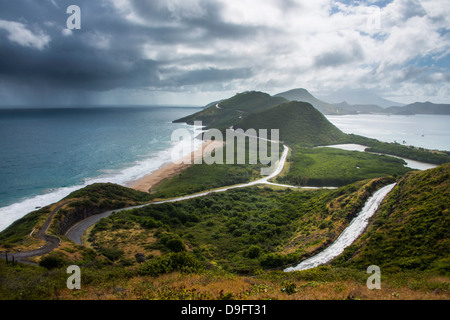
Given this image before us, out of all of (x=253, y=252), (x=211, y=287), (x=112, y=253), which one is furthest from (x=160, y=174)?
(x=211, y=287)

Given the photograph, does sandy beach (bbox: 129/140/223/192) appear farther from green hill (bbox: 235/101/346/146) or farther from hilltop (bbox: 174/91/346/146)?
hilltop (bbox: 174/91/346/146)

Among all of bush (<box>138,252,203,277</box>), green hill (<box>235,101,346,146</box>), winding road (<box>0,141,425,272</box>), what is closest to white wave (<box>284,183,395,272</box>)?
winding road (<box>0,141,425,272</box>)

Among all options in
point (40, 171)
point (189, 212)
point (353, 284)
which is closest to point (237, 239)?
point (189, 212)

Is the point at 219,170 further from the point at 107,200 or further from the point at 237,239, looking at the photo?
the point at 237,239

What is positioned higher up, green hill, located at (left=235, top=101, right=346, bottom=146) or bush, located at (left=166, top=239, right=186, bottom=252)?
green hill, located at (left=235, top=101, right=346, bottom=146)
